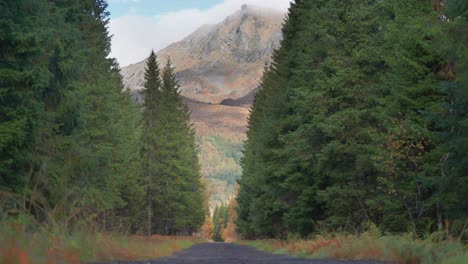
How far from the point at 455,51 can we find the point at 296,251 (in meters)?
9.60

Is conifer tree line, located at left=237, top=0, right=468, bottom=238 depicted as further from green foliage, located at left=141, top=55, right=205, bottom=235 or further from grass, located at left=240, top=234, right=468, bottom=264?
green foliage, located at left=141, top=55, right=205, bottom=235

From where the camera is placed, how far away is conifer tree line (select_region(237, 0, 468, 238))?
54.4 ft

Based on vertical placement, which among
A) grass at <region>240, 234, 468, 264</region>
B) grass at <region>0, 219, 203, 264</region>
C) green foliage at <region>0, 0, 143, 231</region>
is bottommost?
grass at <region>240, 234, 468, 264</region>

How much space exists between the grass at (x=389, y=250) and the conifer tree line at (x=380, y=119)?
1.31m

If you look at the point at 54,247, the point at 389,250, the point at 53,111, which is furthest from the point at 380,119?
the point at 54,247

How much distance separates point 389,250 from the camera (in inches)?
476

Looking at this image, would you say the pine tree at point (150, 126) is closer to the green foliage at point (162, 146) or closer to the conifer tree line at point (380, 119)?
the green foliage at point (162, 146)

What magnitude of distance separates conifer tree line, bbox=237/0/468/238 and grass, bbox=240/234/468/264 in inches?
51.6

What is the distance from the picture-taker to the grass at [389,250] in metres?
9.33

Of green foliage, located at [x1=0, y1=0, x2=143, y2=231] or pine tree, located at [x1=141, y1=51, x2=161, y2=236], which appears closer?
green foliage, located at [x1=0, y1=0, x2=143, y2=231]

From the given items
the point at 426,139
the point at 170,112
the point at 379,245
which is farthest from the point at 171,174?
the point at 379,245

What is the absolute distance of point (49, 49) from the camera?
792 inches

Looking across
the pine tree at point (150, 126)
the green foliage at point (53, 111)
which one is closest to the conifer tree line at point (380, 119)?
the green foliage at point (53, 111)

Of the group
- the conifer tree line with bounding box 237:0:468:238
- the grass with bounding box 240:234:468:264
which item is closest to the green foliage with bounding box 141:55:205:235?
the conifer tree line with bounding box 237:0:468:238
